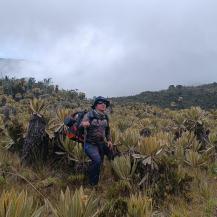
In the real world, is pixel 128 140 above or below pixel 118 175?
above

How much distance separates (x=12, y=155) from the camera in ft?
31.7

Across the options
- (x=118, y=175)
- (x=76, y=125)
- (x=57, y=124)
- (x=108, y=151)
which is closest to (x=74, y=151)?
(x=108, y=151)

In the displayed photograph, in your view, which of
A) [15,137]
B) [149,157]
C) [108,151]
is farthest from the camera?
[15,137]

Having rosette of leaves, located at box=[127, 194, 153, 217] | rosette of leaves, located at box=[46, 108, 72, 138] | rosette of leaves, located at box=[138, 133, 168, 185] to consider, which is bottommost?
rosette of leaves, located at box=[127, 194, 153, 217]

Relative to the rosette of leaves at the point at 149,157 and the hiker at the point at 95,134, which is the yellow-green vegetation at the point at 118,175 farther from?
the hiker at the point at 95,134

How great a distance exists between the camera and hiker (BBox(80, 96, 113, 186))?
768cm

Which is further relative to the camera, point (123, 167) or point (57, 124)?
point (57, 124)

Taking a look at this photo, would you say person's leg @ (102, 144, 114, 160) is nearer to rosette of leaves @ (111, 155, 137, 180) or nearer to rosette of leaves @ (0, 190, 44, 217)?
rosette of leaves @ (111, 155, 137, 180)

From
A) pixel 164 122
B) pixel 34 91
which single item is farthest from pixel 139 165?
pixel 34 91

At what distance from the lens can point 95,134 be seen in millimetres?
7828

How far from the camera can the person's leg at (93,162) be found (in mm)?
7645

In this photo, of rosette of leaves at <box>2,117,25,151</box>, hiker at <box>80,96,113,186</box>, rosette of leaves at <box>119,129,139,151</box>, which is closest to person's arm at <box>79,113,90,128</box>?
hiker at <box>80,96,113,186</box>

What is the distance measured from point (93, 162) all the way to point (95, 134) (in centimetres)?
49

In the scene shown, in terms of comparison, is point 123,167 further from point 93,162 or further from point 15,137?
point 15,137
